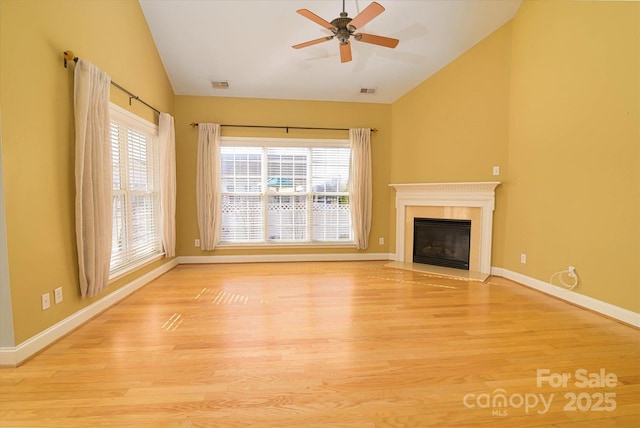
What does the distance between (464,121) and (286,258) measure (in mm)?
3573

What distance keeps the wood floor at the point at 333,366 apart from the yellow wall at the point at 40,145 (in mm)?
446

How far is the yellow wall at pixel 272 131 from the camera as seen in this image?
4855 mm

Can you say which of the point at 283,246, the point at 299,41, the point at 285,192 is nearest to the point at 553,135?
the point at 299,41

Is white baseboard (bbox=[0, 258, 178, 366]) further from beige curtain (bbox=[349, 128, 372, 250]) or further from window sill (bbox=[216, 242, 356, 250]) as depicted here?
beige curtain (bbox=[349, 128, 372, 250])

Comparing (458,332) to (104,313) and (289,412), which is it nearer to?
(289,412)

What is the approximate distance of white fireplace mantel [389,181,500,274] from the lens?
4148 mm

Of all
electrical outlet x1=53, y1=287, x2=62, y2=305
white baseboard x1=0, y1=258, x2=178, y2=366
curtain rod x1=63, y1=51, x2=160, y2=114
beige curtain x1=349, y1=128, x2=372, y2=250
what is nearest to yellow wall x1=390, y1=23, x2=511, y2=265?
beige curtain x1=349, y1=128, x2=372, y2=250

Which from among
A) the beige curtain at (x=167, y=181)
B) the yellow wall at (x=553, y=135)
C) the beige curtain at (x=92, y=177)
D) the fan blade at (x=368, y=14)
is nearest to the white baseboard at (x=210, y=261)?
the yellow wall at (x=553, y=135)

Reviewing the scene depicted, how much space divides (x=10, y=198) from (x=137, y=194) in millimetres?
1712

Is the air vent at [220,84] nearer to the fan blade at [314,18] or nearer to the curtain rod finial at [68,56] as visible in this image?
the curtain rod finial at [68,56]

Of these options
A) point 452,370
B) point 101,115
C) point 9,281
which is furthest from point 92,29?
point 452,370

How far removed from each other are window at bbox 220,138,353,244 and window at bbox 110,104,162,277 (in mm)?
1123

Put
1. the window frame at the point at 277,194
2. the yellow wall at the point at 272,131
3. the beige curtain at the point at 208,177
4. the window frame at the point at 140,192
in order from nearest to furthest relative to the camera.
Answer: the window frame at the point at 140,192, the beige curtain at the point at 208,177, the yellow wall at the point at 272,131, the window frame at the point at 277,194

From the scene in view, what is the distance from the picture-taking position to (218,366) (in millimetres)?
1948
